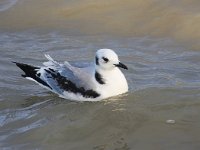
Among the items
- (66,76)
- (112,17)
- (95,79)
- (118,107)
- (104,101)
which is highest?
(112,17)

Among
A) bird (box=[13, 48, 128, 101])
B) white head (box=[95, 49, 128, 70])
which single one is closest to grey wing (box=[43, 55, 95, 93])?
bird (box=[13, 48, 128, 101])

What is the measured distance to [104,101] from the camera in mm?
7496

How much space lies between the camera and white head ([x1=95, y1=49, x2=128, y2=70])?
7348 millimetres

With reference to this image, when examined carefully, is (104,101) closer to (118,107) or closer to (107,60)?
(118,107)

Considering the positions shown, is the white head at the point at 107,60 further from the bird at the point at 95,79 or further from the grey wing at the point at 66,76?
the grey wing at the point at 66,76

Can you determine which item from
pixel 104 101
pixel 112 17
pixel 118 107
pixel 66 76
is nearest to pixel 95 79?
pixel 104 101

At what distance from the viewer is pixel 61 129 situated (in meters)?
6.72

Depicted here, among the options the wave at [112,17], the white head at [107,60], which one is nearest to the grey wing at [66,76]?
the white head at [107,60]

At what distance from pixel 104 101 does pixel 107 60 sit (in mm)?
517

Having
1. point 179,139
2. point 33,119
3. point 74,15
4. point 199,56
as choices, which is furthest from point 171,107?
point 74,15

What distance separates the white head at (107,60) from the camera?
735cm

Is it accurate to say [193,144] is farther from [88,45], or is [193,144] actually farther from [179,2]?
[179,2]

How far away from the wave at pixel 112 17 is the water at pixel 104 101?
0.02 meters

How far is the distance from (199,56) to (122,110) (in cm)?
242
